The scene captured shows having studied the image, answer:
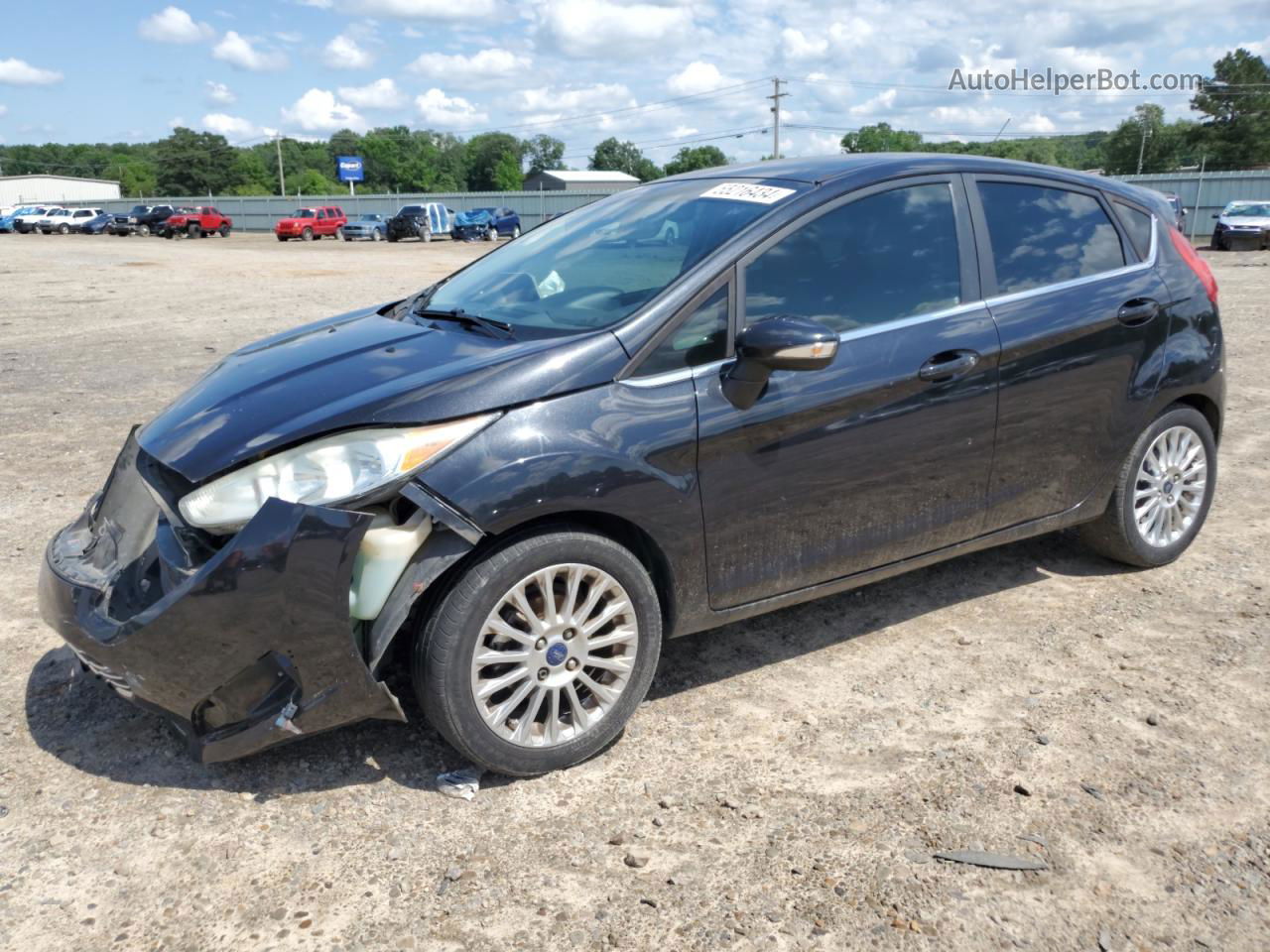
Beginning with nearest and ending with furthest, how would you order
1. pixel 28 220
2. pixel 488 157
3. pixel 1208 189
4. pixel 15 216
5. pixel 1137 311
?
1. pixel 1137 311
2. pixel 1208 189
3. pixel 28 220
4. pixel 15 216
5. pixel 488 157

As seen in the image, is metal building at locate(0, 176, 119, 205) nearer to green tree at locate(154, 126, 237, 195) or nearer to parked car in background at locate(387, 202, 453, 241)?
green tree at locate(154, 126, 237, 195)

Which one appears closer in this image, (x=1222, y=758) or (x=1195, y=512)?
(x=1222, y=758)

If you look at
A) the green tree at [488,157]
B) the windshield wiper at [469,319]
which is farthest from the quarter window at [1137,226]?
the green tree at [488,157]

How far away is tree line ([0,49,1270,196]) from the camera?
3059 inches

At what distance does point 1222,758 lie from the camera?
10.4 ft

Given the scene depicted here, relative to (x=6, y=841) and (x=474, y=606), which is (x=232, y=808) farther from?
(x=474, y=606)

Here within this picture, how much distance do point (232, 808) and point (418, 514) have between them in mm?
1025

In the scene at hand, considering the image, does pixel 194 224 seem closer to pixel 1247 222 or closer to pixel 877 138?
pixel 1247 222

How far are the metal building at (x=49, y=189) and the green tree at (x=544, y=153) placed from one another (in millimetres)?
54550

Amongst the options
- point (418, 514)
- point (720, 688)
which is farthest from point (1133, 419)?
point (418, 514)

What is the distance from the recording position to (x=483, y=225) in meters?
46.2

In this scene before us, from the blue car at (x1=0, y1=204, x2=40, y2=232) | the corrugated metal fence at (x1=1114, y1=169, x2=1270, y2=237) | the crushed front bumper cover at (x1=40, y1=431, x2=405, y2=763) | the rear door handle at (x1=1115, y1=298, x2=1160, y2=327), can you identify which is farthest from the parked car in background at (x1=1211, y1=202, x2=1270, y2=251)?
the blue car at (x1=0, y1=204, x2=40, y2=232)

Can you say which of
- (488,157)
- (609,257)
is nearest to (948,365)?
(609,257)

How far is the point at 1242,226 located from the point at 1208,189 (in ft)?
39.2
